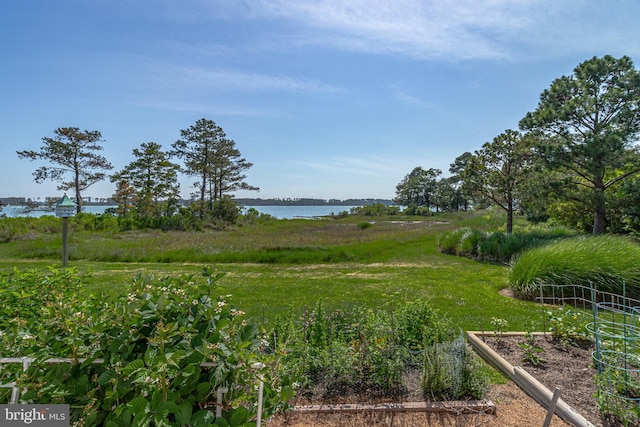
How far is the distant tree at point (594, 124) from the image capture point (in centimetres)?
1019

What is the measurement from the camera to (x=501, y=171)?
12.8 m

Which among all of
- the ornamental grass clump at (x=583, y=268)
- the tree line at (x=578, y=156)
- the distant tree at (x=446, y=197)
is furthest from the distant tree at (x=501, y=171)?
the distant tree at (x=446, y=197)

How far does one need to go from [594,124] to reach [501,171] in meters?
3.07

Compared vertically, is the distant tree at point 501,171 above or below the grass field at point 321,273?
above

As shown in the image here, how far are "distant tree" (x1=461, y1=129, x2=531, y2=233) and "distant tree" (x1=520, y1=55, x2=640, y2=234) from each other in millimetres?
901

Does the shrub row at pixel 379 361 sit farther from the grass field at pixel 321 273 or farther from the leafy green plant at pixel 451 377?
the grass field at pixel 321 273

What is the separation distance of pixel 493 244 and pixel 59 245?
17.1 meters

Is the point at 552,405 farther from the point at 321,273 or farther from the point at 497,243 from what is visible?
the point at 497,243

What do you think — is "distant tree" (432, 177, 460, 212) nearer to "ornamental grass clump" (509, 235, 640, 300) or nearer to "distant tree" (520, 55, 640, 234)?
"distant tree" (520, 55, 640, 234)

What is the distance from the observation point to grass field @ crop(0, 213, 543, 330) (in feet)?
19.0

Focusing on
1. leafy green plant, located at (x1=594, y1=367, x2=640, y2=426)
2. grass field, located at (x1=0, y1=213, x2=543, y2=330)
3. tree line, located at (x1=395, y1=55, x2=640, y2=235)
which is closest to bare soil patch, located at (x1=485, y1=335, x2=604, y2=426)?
leafy green plant, located at (x1=594, y1=367, x2=640, y2=426)

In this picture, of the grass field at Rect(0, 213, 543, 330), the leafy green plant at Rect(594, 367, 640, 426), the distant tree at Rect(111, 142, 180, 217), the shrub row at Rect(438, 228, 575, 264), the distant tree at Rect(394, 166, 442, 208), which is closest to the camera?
the leafy green plant at Rect(594, 367, 640, 426)

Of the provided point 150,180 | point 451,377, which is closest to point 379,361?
point 451,377

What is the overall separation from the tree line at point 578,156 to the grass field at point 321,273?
138 inches
